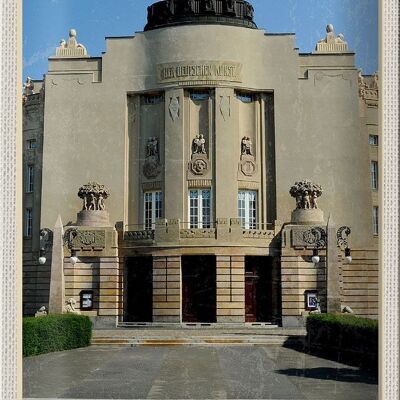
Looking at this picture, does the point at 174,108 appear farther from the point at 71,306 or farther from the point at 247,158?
the point at 71,306

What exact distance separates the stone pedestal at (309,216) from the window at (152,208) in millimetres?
1504

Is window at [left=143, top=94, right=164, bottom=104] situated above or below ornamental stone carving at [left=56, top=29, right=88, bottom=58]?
below

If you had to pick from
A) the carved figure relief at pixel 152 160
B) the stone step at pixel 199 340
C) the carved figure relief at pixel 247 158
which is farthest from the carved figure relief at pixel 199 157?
the stone step at pixel 199 340

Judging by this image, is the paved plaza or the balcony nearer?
the paved plaza

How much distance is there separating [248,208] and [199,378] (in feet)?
6.80

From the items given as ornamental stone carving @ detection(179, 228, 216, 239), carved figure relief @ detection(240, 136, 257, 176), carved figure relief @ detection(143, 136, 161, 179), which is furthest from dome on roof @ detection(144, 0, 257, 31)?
ornamental stone carving @ detection(179, 228, 216, 239)

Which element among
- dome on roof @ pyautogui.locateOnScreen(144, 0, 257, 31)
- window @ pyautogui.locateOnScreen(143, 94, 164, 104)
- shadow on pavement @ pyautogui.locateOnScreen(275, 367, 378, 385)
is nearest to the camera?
shadow on pavement @ pyautogui.locateOnScreen(275, 367, 378, 385)

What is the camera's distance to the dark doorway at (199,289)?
30.2ft

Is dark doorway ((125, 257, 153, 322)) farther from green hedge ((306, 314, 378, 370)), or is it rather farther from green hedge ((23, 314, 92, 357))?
green hedge ((306, 314, 378, 370))

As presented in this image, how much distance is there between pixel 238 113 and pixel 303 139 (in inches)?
83.4

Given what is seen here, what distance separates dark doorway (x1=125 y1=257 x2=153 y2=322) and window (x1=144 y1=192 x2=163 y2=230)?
15.3 inches

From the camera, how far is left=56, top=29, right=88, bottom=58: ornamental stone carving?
739 cm

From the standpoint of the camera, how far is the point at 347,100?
25.6 ft

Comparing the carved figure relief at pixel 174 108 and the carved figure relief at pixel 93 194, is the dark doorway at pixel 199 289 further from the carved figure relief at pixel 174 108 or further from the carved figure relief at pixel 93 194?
the carved figure relief at pixel 174 108
